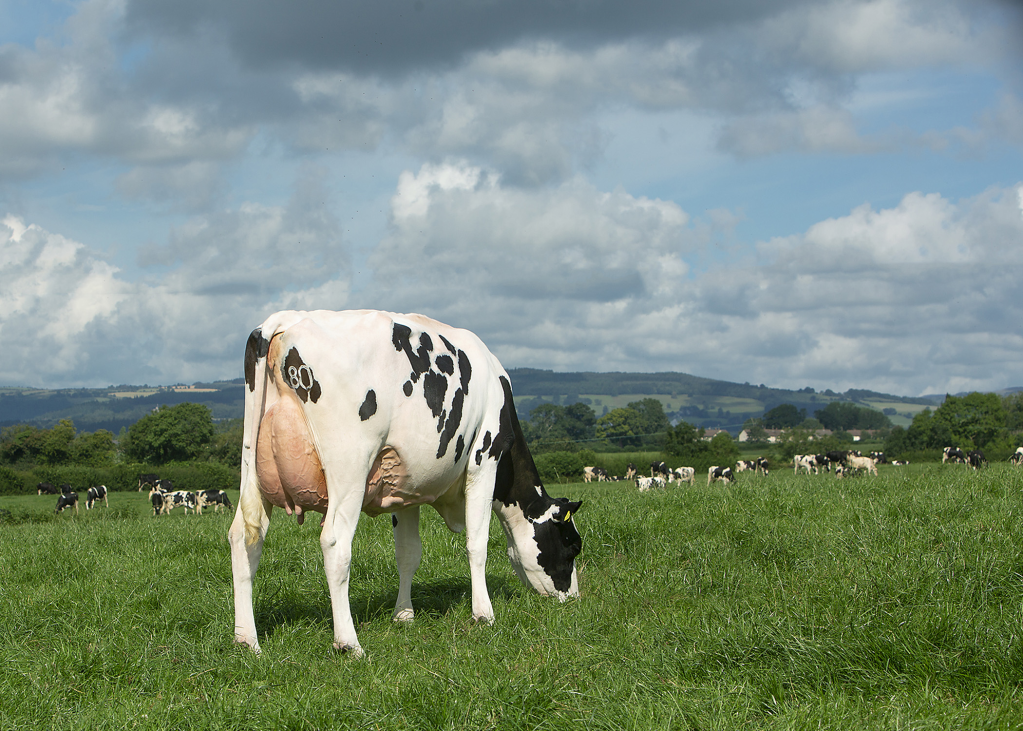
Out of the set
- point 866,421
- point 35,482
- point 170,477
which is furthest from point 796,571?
point 866,421

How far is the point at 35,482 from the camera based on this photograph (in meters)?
66.9

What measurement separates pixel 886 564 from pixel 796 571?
31.4 inches

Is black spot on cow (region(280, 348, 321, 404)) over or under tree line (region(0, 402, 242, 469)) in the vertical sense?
over

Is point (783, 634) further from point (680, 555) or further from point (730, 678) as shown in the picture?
point (680, 555)

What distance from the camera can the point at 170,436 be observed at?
3376 inches

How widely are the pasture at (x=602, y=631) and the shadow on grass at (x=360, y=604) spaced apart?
0.03 meters

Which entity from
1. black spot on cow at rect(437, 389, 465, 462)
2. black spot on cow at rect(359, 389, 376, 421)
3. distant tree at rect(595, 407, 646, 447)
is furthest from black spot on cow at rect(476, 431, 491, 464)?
distant tree at rect(595, 407, 646, 447)

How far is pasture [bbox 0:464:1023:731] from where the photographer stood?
4219 mm

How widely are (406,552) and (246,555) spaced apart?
1.64 meters

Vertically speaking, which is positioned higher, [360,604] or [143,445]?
[360,604]

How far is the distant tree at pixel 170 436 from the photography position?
85.8 meters

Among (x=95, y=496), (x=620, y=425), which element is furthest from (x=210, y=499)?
(x=620, y=425)

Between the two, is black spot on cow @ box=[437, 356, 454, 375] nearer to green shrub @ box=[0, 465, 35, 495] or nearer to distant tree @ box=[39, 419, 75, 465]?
green shrub @ box=[0, 465, 35, 495]

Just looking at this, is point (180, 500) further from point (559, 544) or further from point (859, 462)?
point (559, 544)
